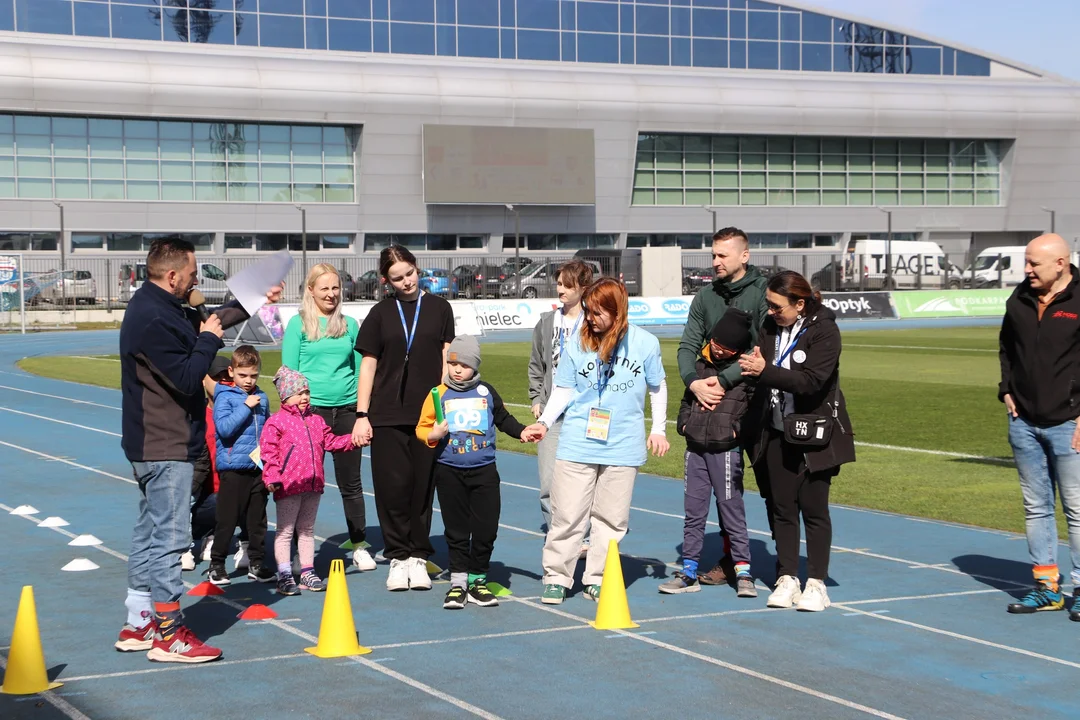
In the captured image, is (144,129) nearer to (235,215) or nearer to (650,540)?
(235,215)

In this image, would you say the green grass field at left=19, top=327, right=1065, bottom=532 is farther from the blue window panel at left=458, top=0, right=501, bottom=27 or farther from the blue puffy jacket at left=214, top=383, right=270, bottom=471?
the blue window panel at left=458, top=0, right=501, bottom=27

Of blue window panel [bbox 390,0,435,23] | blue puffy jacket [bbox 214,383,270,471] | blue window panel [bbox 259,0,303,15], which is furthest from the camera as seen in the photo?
blue window panel [bbox 390,0,435,23]

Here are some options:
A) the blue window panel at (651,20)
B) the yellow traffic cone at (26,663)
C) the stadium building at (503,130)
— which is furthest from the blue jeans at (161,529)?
the blue window panel at (651,20)

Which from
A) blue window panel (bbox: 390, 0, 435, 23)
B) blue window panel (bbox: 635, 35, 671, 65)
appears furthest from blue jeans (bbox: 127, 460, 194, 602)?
blue window panel (bbox: 635, 35, 671, 65)

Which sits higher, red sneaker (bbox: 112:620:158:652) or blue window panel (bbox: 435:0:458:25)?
blue window panel (bbox: 435:0:458:25)

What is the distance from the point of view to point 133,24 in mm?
71188

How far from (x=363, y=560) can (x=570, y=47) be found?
72423 mm

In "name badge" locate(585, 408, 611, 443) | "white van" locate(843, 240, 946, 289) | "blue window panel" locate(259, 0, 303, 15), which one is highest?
"blue window panel" locate(259, 0, 303, 15)

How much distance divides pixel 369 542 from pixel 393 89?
62.2 m

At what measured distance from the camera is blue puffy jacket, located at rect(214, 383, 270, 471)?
8133mm

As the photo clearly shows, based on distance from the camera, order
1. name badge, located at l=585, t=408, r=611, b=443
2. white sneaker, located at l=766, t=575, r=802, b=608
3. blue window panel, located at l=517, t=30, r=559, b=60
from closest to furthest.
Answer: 1. white sneaker, located at l=766, t=575, r=802, b=608
2. name badge, located at l=585, t=408, r=611, b=443
3. blue window panel, located at l=517, t=30, r=559, b=60

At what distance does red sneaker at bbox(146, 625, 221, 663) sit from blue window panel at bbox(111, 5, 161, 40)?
7030 centimetres

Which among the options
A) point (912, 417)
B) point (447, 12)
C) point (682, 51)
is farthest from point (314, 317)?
point (682, 51)

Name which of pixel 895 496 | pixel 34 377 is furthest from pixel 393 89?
pixel 895 496
